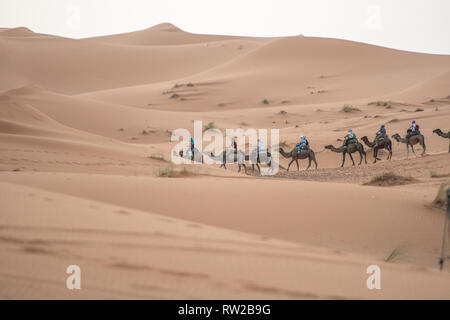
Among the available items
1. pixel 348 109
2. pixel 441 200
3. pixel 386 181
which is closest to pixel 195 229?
pixel 441 200

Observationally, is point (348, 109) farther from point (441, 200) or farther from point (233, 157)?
point (441, 200)

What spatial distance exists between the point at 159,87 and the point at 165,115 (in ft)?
61.2

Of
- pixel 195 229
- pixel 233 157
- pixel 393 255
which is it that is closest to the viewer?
pixel 195 229

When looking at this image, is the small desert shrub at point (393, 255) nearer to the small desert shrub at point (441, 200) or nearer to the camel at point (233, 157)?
the small desert shrub at point (441, 200)

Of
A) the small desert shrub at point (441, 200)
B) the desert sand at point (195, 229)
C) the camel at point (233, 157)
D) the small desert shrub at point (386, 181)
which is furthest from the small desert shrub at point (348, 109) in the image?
the small desert shrub at point (441, 200)

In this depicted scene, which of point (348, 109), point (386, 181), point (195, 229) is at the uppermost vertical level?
point (348, 109)

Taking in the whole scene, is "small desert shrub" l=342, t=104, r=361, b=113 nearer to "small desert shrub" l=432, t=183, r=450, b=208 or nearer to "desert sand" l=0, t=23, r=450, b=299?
"desert sand" l=0, t=23, r=450, b=299

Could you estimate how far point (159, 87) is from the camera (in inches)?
2047

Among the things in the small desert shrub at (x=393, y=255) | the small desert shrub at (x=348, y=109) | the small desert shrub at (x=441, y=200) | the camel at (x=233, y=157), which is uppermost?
the small desert shrub at (x=348, y=109)

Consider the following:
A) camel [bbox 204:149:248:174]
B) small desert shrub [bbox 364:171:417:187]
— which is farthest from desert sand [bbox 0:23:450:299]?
camel [bbox 204:149:248:174]

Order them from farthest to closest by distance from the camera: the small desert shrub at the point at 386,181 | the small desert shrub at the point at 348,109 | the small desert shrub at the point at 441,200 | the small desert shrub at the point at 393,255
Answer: the small desert shrub at the point at 348,109, the small desert shrub at the point at 386,181, the small desert shrub at the point at 441,200, the small desert shrub at the point at 393,255

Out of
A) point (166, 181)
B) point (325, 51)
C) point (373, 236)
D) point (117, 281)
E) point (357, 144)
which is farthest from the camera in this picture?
point (325, 51)
